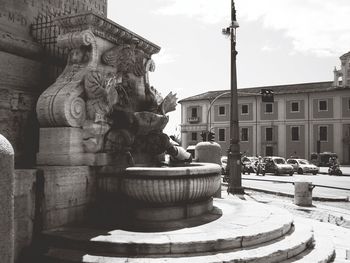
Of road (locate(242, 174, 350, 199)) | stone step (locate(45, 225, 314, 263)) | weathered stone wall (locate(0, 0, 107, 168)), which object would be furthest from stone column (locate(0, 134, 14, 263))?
road (locate(242, 174, 350, 199))

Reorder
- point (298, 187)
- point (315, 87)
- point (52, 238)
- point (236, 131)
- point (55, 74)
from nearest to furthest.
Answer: point (52, 238) < point (55, 74) < point (298, 187) < point (236, 131) < point (315, 87)

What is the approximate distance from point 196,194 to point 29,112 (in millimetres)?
2768

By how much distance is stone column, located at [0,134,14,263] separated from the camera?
2033 millimetres

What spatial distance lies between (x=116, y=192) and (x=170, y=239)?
1368 millimetres

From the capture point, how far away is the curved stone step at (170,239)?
13.2 ft

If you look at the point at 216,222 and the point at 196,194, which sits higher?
the point at 196,194

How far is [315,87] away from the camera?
51.9 m

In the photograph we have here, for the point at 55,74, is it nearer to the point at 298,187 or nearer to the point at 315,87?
the point at 298,187

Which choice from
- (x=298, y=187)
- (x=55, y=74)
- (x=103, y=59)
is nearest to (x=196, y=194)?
(x=103, y=59)

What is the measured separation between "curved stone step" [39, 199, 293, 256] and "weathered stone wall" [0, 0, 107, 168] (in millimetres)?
1631

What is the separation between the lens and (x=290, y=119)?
5184 centimetres

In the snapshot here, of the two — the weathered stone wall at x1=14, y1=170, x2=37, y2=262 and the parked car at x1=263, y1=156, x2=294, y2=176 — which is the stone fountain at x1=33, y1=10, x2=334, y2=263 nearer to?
the weathered stone wall at x1=14, y1=170, x2=37, y2=262

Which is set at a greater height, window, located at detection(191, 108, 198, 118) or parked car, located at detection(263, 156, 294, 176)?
window, located at detection(191, 108, 198, 118)

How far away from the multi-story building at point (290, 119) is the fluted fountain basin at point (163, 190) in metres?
43.7
